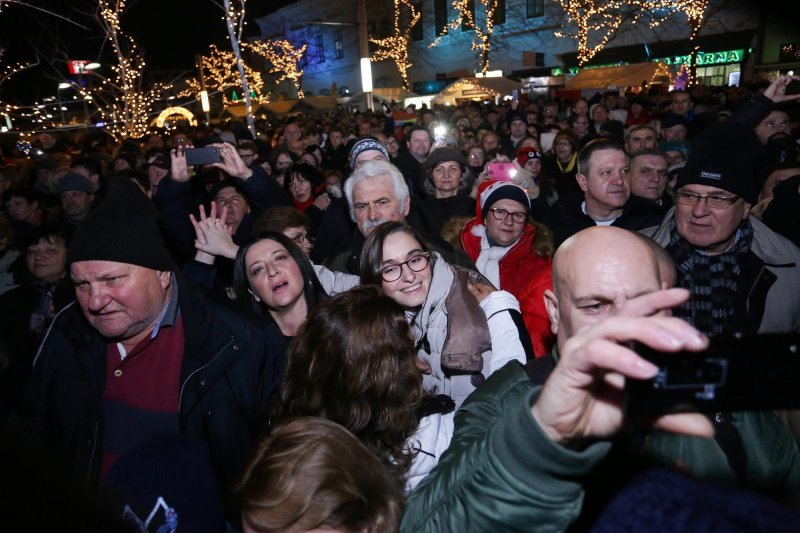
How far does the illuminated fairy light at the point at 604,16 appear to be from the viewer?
25.3 m

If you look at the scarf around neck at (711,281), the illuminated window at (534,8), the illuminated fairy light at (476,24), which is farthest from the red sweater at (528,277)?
the illuminated window at (534,8)

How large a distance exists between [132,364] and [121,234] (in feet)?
2.01

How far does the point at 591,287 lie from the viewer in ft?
5.59

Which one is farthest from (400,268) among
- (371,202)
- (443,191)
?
(443,191)

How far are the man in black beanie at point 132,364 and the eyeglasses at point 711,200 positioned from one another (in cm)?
249

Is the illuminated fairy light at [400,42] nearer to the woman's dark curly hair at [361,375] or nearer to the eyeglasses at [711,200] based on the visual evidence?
the eyeglasses at [711,200]

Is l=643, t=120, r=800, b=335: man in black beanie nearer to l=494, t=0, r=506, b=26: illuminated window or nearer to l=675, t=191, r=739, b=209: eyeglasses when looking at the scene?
l=675, t=191, r=739, b=209: eyeglasses

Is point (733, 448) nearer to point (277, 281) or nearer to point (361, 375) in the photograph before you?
point (361, 375)

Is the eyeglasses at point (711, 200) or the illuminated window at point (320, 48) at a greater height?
the illuminated window at point (320, 48)

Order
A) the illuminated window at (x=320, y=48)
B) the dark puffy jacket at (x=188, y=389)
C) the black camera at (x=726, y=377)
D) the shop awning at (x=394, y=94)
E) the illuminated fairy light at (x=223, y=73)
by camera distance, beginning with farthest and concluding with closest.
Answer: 1. the illuminated window at (x=320, y=48)
2. the illuminated fairy light at (x=223, y=73)
3. the shop awning at (x=394, y=94)
4. the dark puffy jacket at (x=188, y=389)
5. the black camera at (x=726, y=377)

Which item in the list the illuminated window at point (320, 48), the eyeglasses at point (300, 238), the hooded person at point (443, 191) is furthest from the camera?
the illuminated window at point (320, 48)

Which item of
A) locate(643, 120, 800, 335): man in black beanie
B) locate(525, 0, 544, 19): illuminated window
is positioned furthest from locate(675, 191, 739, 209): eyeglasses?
locate(525, 0, 544, 19): illuminated window

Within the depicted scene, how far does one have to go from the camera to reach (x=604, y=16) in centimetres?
2805

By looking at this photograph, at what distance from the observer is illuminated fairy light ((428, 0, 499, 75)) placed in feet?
98.8
